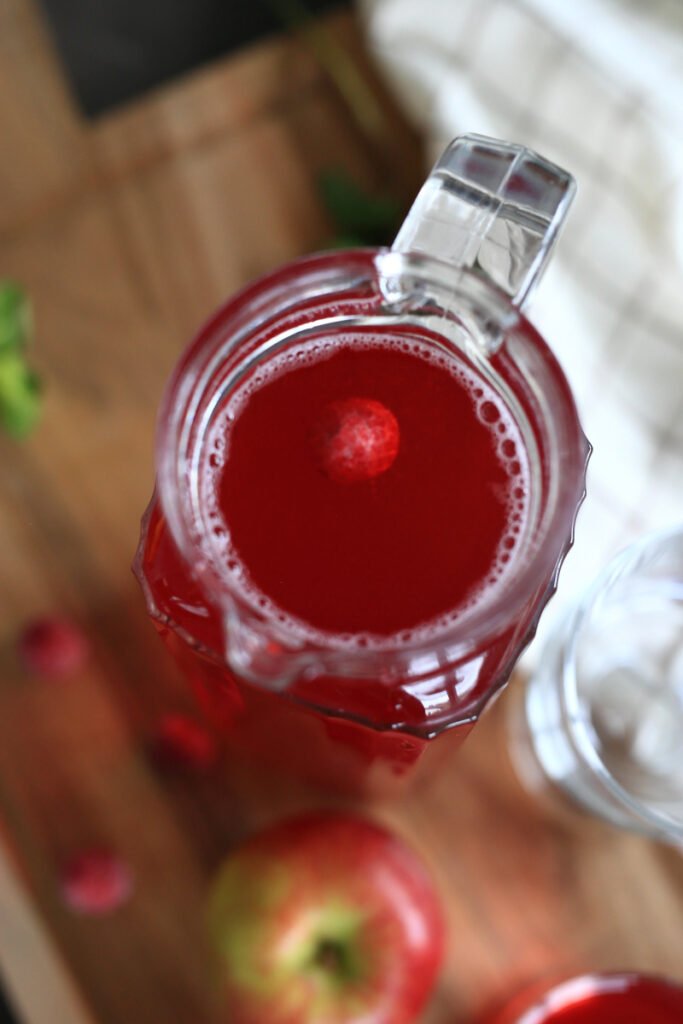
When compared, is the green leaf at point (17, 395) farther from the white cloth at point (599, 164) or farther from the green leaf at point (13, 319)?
the white cloth at point (599, 164)

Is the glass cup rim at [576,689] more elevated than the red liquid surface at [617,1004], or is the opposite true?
the glass cup rim at [576,689]

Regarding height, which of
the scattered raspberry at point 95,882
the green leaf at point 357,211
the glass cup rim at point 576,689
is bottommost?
the scattered raspberry at point 95,882

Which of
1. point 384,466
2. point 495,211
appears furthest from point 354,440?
point 495,211

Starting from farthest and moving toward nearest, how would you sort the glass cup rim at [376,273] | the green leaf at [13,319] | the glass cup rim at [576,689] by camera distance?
the green leaf at [13,319]
the glass cup rim at [576,689]
the glass cup rim at [376,273]

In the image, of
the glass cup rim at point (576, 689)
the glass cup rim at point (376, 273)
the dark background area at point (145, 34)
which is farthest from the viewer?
the dark background area at point (145, 34)

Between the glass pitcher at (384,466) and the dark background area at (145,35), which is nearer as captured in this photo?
the glass pitcher at (384,466)

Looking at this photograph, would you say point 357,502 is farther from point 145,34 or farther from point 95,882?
point 145,34

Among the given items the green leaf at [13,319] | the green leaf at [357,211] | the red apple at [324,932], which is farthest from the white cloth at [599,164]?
the green leaf at [13,319]
